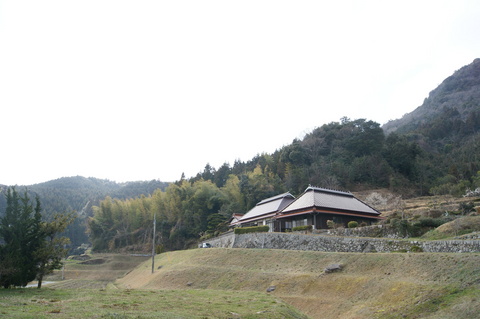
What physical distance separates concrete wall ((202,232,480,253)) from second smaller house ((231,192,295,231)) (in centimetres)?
556

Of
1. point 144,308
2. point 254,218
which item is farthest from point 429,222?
point 254,218

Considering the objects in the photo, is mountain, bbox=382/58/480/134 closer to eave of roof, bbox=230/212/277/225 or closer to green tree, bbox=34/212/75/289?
eave of roof, bbox=230/212/277/225

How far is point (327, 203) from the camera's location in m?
37.9

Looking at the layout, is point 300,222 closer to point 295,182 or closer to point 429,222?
point 429,222

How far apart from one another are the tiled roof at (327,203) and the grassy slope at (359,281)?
321 inches

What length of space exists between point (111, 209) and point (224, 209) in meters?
29.6

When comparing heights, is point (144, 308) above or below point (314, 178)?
below

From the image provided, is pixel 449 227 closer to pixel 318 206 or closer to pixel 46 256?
pixel 318 206

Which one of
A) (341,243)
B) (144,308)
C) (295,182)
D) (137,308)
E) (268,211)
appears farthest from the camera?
(295,182)

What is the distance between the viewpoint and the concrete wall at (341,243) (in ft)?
70.9

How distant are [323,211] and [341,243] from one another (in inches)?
322

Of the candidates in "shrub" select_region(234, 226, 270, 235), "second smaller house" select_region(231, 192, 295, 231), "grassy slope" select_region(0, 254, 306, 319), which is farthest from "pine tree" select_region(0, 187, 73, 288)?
"second smaller house" select_region(231, 192, 295, 231)

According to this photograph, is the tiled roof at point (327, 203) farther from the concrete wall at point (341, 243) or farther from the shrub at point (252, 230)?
the concrete wall at point (341, 243)

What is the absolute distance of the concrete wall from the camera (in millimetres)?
21609
